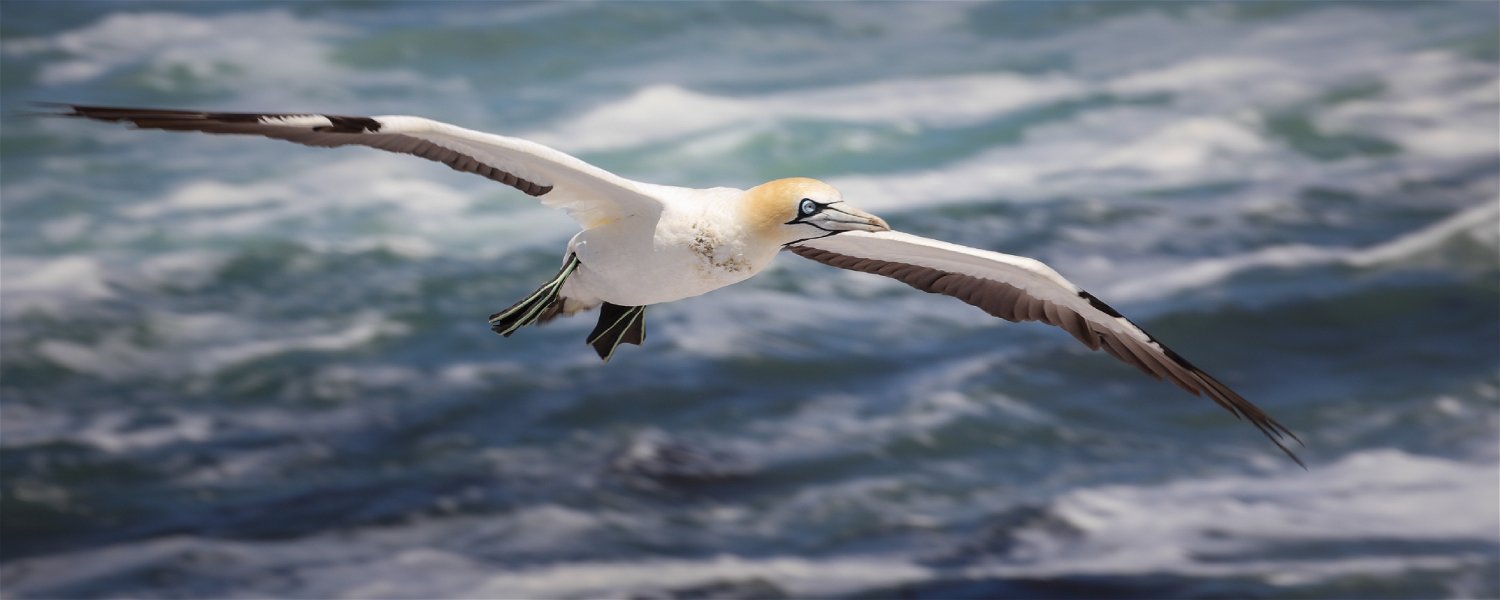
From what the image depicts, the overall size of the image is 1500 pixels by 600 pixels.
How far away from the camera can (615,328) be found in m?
12.7

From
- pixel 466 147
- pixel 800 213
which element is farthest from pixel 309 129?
pixel 800 213

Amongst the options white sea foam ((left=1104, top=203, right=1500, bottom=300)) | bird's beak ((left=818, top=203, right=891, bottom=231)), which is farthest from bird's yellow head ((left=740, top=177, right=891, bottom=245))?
white sea foam ((left=1104, top=203, right=1500, bottom=300))

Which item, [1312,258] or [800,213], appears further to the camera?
[1312,258]

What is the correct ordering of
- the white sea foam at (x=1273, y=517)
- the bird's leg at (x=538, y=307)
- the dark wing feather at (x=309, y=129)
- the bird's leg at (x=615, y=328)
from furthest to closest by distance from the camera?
the white sea foam at (x=1273, y=517)
the bird's leg at (x=615, y=328)
the bird's leg at (x=538, y=307)
the dark wing feather at (x=309, y=129)

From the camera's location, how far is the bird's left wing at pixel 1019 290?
1226 centimetres

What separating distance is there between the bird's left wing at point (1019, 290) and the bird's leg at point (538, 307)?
2.00 m

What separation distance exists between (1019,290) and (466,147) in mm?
4742

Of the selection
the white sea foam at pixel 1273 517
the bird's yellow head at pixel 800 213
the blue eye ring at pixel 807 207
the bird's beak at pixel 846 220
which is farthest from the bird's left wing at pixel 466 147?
the white sea foam at pixel 1273 517

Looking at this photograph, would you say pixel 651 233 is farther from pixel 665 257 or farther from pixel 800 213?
pixel 800 213

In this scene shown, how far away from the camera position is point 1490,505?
35.3 meters

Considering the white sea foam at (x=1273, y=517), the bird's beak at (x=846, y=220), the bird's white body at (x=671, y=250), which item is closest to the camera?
the bird's beak at (x=846, y=220)

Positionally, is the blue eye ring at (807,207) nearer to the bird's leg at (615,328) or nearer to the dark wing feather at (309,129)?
the dark wing feather at (309,129)

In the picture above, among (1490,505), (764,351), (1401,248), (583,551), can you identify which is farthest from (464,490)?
(1401,248)

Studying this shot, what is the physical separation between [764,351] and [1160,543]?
43.5ft
